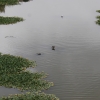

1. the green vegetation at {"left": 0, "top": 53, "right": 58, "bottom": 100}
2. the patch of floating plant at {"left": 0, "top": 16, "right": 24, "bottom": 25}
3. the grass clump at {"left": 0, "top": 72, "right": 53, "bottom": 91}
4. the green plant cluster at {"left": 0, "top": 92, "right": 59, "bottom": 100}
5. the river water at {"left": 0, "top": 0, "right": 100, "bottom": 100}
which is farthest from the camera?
the patch of floating plant at {"left": 0, "top": 16, "right": 24, "bottom": 25}

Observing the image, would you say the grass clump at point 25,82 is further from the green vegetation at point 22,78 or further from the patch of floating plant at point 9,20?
the patch of floating plant at point 9,20

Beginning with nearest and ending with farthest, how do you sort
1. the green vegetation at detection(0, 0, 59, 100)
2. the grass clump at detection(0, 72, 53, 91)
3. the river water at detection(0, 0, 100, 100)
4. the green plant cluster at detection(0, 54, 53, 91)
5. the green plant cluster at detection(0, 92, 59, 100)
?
the green plant cluster at detection(0, 92, 59, 100), the green vegetation at detection(0, 0, 59, 100), the grass clump at detection(0, 72, 53, 91), the green plant cluster at detection(0, 54, 53, 91), the river water at detection(0, 0, 100, 100)

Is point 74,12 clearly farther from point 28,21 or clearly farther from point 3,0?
point 3,0

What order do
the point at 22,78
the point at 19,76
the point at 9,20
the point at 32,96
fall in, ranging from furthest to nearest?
the point at 9,20 < the point at 19,76 < the point at 22,78 < the point at 32,96

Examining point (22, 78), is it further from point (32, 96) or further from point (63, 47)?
point (63, 47)

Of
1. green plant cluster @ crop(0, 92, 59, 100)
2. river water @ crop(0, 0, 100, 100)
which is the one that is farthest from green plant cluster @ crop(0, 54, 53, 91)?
green plant cluster @ crop(0, 92, 59, 100)

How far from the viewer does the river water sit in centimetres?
2438

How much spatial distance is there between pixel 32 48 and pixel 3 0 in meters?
43.0

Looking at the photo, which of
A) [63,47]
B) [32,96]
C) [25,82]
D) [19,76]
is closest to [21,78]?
[19,76]

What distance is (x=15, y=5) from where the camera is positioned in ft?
236

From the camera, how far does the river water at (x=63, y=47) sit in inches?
960

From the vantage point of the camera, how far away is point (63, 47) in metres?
35.8

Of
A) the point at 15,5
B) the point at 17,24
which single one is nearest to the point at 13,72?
the point at 17,24

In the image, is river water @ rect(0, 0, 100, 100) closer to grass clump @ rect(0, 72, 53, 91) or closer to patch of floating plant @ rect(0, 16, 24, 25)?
grass clump @ rect(0, 72, 53, 91)
